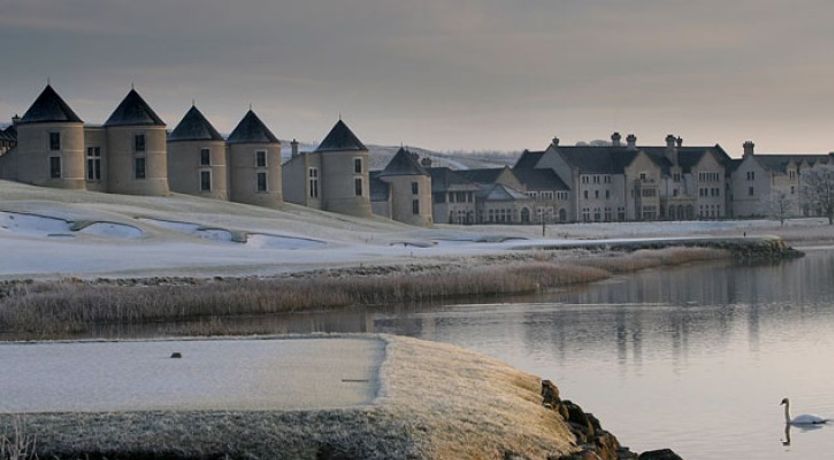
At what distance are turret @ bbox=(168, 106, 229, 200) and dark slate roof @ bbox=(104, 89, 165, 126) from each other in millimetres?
4809

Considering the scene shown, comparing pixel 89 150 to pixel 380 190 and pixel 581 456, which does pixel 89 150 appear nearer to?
pixel 380 190

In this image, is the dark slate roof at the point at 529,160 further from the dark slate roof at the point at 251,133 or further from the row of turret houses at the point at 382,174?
the dark slate roof at the point at 251,133

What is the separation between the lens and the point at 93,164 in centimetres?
9281

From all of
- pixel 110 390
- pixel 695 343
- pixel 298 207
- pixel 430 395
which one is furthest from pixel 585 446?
pixel 298 207

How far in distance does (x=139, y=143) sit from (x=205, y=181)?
740cm

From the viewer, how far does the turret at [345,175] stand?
106375 millimetres

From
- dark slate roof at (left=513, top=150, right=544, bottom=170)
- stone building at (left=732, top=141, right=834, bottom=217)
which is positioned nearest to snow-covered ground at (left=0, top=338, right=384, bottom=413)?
dark slate roof at (left=513, top=150, right=544, bottom=170)

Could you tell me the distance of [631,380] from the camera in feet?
91.9

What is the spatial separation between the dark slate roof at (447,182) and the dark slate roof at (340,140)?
962 inches

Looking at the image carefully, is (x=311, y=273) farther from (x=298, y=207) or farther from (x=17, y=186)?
(x=298, y=207)

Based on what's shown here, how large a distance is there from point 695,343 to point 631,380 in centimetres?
695

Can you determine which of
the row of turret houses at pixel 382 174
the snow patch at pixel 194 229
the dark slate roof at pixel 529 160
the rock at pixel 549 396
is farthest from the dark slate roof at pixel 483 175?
the rock at pixel 549 396

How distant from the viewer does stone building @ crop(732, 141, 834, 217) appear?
145 metres

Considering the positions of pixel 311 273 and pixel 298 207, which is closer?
pixel 311 273
